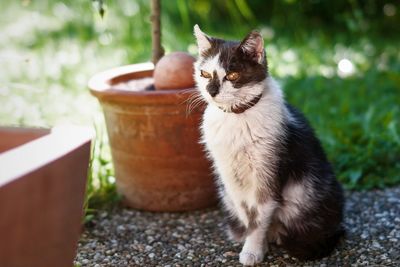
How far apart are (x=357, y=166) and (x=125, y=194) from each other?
1506 mm

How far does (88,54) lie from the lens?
233 inches

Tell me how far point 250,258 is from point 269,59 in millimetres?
3336

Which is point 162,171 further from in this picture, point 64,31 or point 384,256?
point 64,31

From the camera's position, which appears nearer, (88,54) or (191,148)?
(191,148)

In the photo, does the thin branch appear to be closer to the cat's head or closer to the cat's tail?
the cat's head

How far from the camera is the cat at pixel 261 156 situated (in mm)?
2539

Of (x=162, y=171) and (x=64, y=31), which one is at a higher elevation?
(x=64, y=31)

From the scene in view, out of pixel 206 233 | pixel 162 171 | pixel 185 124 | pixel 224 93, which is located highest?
pixel 224 93

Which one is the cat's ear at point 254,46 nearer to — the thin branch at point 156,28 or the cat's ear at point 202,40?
the cat's ear at point 202,40

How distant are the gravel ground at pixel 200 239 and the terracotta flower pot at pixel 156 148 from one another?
96 mm

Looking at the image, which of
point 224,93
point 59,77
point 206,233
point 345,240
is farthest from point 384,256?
point 59,77

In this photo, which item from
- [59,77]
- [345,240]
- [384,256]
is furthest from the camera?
[59,77]

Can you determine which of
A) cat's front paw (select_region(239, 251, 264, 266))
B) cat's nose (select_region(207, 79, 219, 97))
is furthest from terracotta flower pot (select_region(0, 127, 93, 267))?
cat's front paw (select_region(239, 251, 264, 266))

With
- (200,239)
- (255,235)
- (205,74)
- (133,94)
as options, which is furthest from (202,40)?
(200,239)
